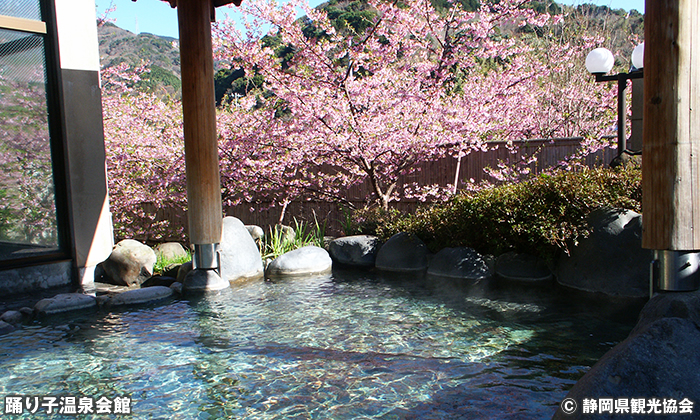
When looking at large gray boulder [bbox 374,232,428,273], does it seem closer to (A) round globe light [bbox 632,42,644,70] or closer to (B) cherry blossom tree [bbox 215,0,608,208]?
(B) cherry blossom tree [bbox 215,0,608,208]

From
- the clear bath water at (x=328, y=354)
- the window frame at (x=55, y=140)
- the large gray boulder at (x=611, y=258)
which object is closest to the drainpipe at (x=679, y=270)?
the clear bath water at (x=328, y=354)

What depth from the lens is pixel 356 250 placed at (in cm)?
900

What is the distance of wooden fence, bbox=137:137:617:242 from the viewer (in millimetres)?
10219

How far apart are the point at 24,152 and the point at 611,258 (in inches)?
303

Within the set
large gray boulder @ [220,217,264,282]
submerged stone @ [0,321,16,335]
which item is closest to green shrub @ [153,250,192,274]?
large gray boulder @ [220,217,264,282]

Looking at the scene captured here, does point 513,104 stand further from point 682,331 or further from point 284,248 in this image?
point 682,331

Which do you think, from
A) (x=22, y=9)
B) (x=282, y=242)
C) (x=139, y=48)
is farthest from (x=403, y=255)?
(x=139, y=48)

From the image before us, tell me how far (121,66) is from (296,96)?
5.86 meters

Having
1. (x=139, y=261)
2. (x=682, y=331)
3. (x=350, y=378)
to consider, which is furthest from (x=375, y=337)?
(x=139, y=261)

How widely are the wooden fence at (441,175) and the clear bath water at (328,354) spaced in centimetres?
478

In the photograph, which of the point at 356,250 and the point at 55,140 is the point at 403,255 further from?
the point at 55,140

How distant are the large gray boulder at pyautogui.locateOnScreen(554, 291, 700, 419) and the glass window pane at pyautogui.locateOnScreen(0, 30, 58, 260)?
6.88m

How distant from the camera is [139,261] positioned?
806 cm

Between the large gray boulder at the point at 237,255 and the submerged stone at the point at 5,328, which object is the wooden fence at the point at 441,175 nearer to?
the large gray boulder at the point at 237,255
